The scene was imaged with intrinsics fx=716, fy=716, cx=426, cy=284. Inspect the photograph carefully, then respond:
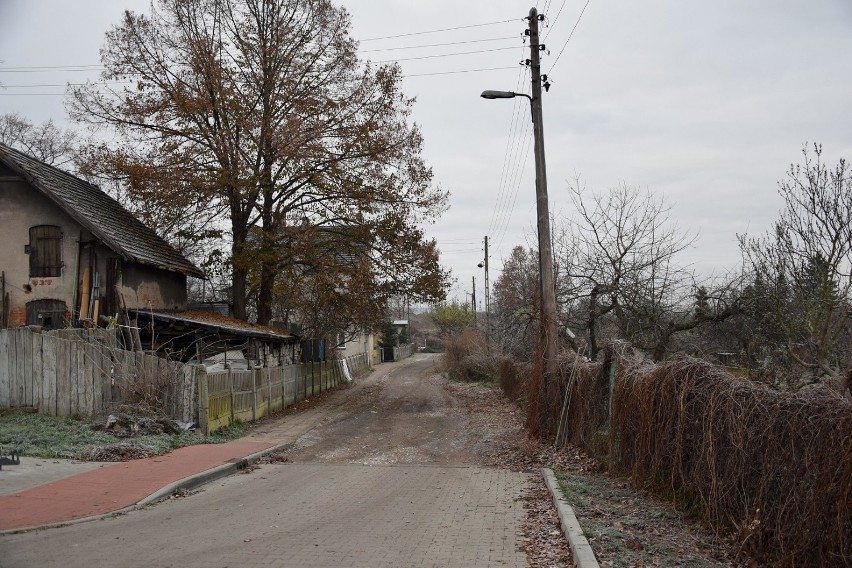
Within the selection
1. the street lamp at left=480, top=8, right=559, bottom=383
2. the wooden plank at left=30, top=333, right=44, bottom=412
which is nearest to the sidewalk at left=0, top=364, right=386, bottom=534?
the wooden plank at left=30, top=333, right=44, bottom=412

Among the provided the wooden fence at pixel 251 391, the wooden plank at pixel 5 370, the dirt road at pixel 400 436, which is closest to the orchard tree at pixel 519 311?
the dirt road at pixel 400 436

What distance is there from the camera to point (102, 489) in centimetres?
1032

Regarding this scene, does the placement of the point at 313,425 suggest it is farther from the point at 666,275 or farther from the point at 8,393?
the point at 666,275

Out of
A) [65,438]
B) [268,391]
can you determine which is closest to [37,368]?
[65,438]

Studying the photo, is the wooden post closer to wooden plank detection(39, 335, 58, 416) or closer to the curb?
the curb

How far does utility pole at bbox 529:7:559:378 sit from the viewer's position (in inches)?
642

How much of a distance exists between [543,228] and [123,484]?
1017 centimetres

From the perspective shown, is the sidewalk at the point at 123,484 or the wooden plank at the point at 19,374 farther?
the wooden plank at the point at 19,374

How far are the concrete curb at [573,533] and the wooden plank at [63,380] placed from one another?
1110 centimetres

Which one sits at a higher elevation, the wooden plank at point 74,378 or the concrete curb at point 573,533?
the wooden plank at point 74,378

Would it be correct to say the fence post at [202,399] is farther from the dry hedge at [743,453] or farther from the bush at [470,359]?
the bush at [470,359]

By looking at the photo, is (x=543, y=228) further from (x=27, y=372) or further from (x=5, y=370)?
(x=5, y=370)

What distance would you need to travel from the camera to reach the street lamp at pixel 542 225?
1631cm

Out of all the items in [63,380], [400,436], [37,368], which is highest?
[37,368]
